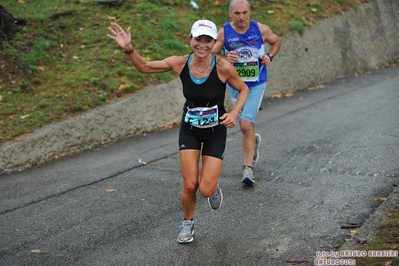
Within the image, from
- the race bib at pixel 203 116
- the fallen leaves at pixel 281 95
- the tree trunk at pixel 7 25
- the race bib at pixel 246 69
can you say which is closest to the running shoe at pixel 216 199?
the race bib at pixel 203 116

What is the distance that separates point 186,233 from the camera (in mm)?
5887

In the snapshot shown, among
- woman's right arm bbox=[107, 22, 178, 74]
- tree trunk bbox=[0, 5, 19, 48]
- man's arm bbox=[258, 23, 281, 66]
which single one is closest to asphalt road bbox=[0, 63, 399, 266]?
man's arm bbox=[258, 23, 281, 66]

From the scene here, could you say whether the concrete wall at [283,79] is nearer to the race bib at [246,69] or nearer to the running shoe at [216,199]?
the race bib at [246,69]

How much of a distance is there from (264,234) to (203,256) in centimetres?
75

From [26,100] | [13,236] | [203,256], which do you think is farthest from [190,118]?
[26,100]

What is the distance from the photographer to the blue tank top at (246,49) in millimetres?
7809

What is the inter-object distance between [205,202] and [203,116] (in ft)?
5.09

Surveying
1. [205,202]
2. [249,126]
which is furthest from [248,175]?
[205,202]

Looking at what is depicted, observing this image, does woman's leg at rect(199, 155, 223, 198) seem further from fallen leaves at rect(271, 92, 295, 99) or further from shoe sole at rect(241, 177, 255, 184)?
fallen leaves at rect(271, 92, 295, 99)

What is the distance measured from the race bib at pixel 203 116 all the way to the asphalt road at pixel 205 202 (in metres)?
1.06

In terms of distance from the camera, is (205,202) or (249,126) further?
(249,126)

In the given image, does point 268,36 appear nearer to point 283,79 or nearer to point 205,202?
point 205,202

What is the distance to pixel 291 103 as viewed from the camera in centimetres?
1315

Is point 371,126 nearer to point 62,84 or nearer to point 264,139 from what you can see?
point 264,139
